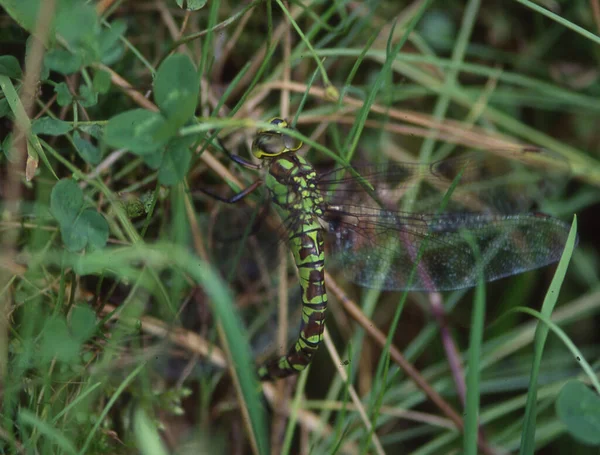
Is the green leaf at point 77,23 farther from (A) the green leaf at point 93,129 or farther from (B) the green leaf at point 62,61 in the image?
(A) the green leaf at point 93,129

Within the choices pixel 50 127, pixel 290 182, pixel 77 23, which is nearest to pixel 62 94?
pixel 50 127

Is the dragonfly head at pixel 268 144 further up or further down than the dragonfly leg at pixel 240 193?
further up

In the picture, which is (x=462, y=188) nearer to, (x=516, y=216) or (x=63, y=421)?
(x=516, y=216)

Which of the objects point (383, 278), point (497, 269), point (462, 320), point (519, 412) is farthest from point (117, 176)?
point (519, 412)

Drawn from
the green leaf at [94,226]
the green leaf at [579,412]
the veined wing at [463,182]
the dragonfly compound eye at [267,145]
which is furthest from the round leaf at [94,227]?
the green leaf at [579,412]

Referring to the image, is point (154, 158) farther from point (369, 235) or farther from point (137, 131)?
point (369, 235)

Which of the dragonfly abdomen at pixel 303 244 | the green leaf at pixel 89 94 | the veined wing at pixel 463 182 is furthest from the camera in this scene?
the veined wing at pixel 463 182
